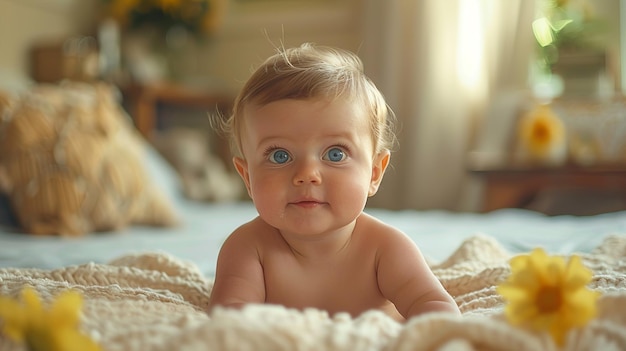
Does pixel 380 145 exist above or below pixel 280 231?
above

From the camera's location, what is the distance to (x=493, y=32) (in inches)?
112

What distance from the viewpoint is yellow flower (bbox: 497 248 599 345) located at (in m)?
0.52

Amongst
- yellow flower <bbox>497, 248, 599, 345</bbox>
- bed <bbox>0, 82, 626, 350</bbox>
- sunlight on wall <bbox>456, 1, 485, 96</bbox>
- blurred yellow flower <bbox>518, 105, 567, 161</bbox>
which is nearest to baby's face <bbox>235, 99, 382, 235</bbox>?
bed <bbox>0, 82, 626, 350</bbox>

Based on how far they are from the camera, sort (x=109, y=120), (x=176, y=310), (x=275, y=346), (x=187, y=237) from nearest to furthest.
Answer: (x=275, y=346), (x=176, y=310), (x=187, y=237), (x=109, y=120)

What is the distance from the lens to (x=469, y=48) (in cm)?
292

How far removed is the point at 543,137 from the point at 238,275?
1974 millimetres

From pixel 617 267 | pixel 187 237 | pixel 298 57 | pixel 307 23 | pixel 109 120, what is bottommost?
pixel 187 237

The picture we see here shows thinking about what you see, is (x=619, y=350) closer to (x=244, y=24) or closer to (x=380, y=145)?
(x=380, y=145)

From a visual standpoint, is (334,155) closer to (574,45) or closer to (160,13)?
(574,45)

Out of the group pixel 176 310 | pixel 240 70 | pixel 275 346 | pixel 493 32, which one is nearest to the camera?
pixel 275 346

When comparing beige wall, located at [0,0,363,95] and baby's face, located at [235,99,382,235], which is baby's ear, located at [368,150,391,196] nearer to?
baby's face, located at [235,99,382,235]

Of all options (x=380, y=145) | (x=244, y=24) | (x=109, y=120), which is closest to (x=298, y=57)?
(x=380, y=145)

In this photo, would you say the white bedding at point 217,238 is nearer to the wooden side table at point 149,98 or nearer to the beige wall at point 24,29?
the beige wall at point 24,29

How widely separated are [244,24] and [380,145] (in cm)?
267
